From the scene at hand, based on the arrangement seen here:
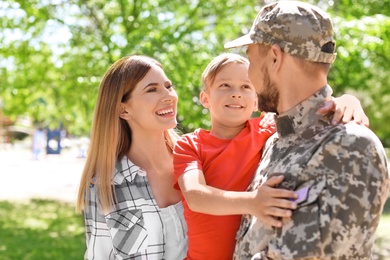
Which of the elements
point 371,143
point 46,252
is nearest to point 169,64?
point 46,252

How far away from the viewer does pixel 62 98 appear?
37.0 feet

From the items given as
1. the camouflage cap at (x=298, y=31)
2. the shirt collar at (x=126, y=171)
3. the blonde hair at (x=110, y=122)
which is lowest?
the shirt collar at (x=126, y=171)

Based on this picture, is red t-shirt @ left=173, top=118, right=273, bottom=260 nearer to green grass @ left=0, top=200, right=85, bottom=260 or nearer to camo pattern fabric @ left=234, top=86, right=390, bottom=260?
camo pattern fabric @ left=234, top=86, right=390, bottom=260

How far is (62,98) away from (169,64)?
3.94 m

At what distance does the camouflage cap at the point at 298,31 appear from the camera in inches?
74.5

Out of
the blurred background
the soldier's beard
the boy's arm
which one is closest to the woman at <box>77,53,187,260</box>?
the boy's arm

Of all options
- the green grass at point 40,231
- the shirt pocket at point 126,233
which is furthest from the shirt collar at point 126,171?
the green grass at point 40,231

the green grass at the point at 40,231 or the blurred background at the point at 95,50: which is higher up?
the blurred background at the point at 95,50

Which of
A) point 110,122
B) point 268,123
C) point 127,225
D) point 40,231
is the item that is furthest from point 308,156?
point 40,231

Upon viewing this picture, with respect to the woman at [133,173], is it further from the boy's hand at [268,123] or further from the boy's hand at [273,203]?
the boy's hand at [273,203]

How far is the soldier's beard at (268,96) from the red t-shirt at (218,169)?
0.38 m

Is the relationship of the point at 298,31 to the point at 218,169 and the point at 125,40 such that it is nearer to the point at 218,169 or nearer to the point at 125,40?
the point at 218,169

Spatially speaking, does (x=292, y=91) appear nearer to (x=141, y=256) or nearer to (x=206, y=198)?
(x=206, y=198)

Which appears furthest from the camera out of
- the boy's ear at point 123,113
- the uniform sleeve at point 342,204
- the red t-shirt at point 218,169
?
the boy's ear at point 123,113
